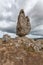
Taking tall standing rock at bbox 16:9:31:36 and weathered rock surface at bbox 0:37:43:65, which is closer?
weathered rock surface at bbox 0:37:43:65

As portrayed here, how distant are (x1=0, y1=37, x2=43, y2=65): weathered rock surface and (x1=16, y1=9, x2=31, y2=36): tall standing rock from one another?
9026mm

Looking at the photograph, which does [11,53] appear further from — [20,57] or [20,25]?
[20,25]

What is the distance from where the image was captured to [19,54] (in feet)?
145

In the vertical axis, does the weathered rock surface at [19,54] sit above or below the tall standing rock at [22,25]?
below

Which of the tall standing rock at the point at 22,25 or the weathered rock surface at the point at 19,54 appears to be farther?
the tall standing rock at the point at 22,25

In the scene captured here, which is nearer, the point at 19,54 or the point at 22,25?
the point at 19,54

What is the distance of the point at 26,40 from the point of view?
5625cm

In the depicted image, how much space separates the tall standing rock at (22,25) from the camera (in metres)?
62.7

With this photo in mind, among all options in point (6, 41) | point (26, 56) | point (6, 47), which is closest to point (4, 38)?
point (6, 41)

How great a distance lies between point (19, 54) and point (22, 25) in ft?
69.4

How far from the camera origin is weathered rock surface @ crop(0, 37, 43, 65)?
135ft

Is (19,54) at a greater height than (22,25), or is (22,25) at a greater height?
(22,25)

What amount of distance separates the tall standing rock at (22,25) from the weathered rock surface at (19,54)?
903 centimetres

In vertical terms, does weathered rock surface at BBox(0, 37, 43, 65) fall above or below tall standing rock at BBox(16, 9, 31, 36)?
below
